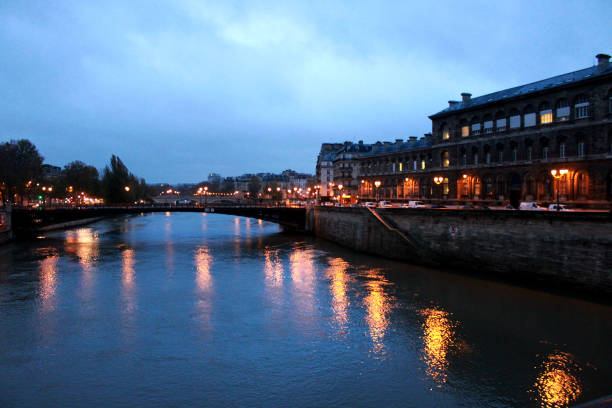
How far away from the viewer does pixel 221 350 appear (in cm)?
1716

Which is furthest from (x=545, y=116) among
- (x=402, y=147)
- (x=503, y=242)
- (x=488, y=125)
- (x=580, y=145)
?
(x=402, y=147)

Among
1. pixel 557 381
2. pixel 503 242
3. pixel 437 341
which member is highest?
pixel 503 242

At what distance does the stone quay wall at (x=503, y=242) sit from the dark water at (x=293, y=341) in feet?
7.98

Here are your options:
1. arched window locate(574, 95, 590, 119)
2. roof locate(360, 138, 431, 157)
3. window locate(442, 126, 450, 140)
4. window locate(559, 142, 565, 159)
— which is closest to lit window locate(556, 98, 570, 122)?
arched window locate(574, 95, 590, 119)

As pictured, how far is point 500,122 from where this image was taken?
48.8 m

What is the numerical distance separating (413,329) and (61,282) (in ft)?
75.3

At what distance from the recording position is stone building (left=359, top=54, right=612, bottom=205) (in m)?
39.3

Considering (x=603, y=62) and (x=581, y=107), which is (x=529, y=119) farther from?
(x=603, y=62)

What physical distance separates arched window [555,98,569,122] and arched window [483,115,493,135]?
797cm

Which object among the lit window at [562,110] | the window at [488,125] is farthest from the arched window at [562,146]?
the window at [488,125]

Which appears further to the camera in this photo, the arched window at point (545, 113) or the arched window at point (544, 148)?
the arched window at point (544, 148)

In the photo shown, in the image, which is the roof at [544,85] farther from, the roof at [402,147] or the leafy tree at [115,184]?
the leafy tree at [115,184]

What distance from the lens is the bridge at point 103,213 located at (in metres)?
57.2

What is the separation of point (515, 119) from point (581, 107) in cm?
718
